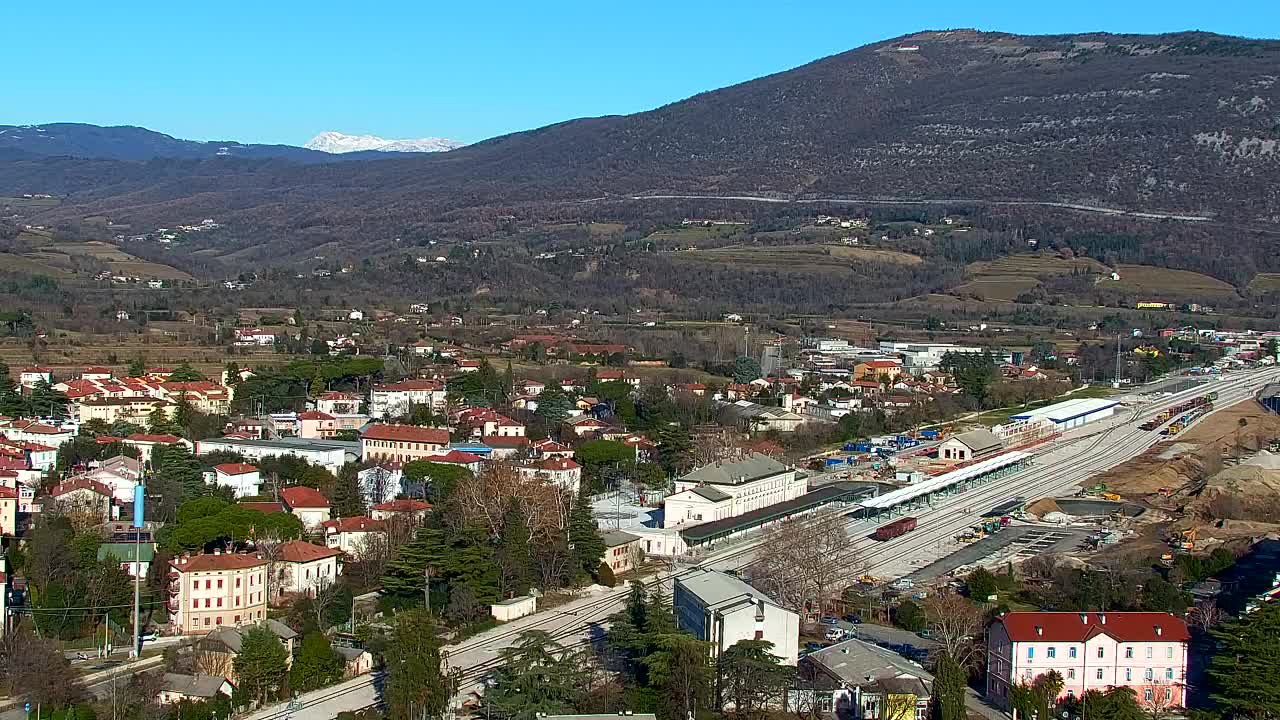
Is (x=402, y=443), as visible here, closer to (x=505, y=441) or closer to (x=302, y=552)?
(x=505, y=441)

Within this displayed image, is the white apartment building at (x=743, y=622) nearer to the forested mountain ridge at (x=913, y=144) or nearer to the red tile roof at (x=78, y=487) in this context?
the red tile roof at (x=78, y=487)

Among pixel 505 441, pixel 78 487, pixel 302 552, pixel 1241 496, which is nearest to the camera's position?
pixel 302 552

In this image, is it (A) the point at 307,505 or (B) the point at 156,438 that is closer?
(A) the point at 307,505

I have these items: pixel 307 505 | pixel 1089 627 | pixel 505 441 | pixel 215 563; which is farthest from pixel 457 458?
pixel 1089 627

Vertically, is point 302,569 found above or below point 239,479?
below

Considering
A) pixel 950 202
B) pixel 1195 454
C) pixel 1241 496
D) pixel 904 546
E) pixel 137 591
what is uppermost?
pixel 950 202

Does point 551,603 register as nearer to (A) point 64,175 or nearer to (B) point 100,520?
(B) point 100,520

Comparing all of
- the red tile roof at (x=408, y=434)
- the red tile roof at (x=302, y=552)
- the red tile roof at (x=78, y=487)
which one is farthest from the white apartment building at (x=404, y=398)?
the red tile roof at (x=302, y=552)

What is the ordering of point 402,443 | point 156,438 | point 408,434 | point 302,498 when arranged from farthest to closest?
point 408,434 → point 402,443 → point 156,438 → point 302,498

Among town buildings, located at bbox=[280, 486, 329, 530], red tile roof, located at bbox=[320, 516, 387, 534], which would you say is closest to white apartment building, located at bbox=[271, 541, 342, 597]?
red tile roof, located at bbox=[320, 516, 387, 534]
